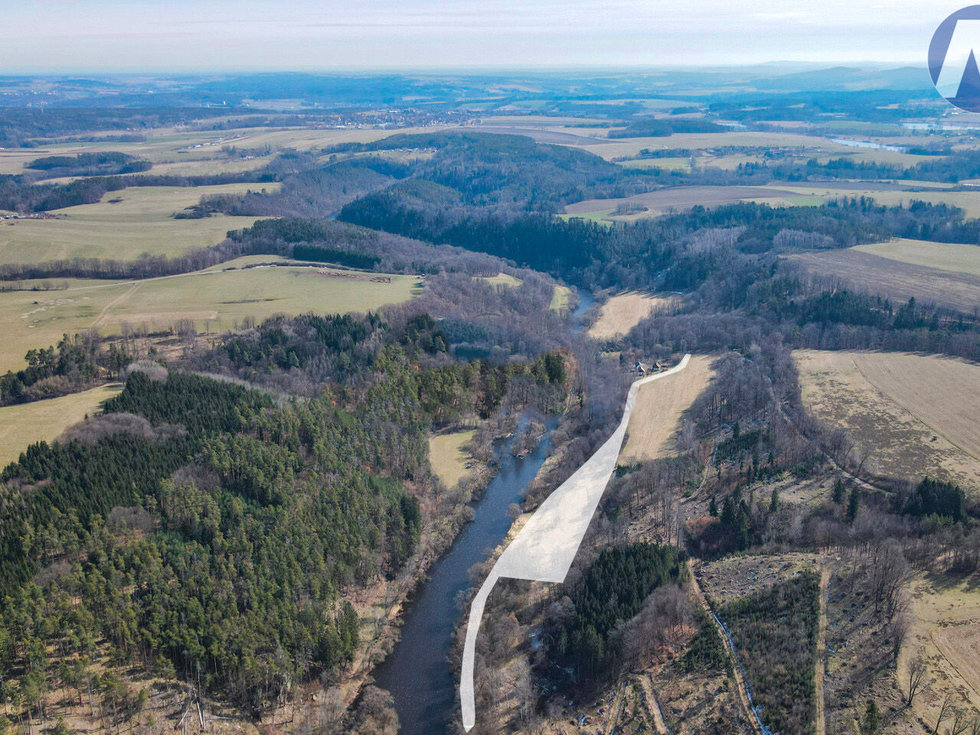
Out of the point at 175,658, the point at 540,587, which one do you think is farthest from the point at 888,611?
the point at 175,658

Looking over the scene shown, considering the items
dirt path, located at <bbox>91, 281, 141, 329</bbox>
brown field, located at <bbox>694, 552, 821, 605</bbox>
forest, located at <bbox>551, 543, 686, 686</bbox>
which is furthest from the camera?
dirt path, located at <bbox>91, 281, 141, 329</bbox>

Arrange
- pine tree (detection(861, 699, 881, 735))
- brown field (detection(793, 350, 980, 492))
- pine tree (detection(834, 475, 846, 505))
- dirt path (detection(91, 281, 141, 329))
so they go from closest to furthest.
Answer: pine tree (detection(861, 699, 881, 735)) < pine tree (detection(834, 475, 846, 505)) < brown field (detection(793, 350, 980, 492)) < dirt path (detection(91, 281, 141, 329))

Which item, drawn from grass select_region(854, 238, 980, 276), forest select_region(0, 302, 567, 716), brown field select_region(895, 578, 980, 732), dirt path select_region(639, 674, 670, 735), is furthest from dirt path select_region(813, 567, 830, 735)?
grass select_region(854, 238, 980, 276)

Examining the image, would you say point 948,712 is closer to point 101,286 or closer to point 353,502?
point 353,502

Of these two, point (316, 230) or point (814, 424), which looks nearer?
point (814, 424)

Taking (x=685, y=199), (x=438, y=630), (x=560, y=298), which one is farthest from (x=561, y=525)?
(x=685, y=199)

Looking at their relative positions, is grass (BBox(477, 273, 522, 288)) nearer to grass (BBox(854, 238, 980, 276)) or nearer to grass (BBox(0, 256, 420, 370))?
grass (BBox(0, 256, 420, 370))
